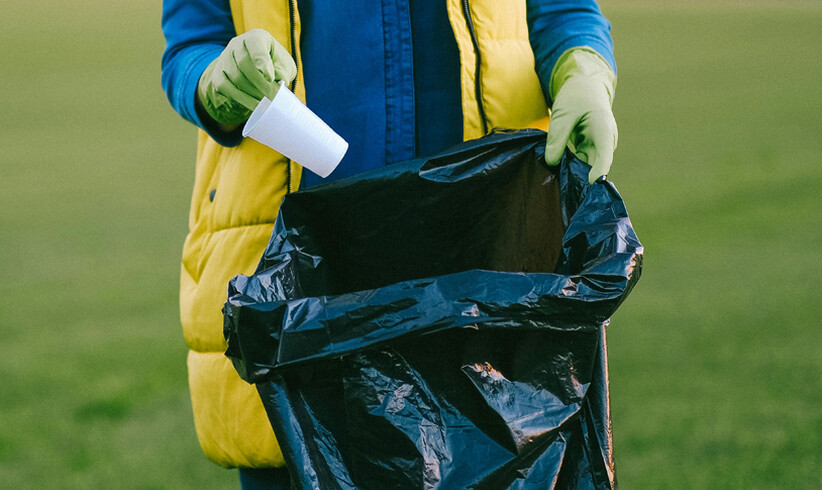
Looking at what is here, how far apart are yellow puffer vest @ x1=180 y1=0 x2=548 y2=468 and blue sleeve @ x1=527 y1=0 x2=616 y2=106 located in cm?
4

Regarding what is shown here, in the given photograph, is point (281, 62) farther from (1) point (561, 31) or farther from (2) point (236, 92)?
(1) point (561, 31)

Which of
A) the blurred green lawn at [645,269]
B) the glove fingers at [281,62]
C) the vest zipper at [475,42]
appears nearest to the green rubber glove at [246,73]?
the glove fingers at [281,62]

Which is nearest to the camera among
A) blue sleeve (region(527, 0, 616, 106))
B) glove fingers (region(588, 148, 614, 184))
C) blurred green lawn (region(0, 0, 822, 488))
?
glove fingers (region(588, 148, 614, 184))

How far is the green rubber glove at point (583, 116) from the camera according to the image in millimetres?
1049

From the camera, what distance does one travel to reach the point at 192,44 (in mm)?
1084

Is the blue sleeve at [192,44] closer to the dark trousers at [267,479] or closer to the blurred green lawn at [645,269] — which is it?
the dark trousers at [267,479]

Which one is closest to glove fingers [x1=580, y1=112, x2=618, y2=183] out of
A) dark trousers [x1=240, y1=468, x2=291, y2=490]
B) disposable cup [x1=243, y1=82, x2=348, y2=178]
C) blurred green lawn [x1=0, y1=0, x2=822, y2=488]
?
disposable cup [x1=243, y1=82, x2=348, y2=178]

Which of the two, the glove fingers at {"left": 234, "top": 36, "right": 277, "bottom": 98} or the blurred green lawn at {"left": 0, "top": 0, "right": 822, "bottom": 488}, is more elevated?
the glove fingers at {"left": 234, "top": 36, "right": 277, "bottom": 98}

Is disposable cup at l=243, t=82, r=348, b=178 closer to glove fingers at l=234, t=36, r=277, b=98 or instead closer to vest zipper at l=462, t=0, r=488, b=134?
glove fingers at l=234, t=36, r=277, b=98

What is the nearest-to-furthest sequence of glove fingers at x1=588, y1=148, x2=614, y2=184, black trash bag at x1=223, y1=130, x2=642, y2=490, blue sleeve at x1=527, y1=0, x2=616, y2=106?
black trash bag at x1=223, y1=130, x2=642, y2=490, glove fingers at x1=588, y1=148, x2=614, y2=184, blue sleeve at x1=527, y1=0, x2=616, y2=106

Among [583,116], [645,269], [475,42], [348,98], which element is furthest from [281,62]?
[645,269]

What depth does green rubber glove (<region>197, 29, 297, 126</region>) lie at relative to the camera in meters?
0.92

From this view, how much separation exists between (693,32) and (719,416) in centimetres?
605

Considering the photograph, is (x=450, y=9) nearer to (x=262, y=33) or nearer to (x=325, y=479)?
(x=262, y=33)
